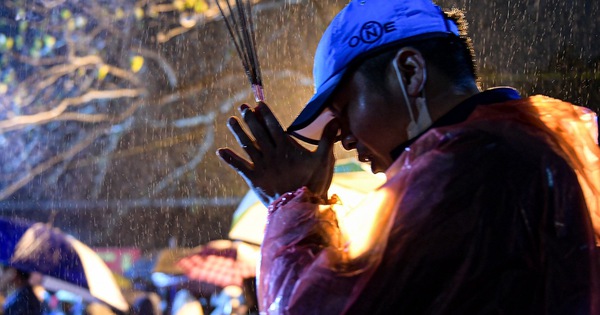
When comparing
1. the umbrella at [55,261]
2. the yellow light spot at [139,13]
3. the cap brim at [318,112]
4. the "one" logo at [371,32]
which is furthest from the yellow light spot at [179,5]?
the "one" logo at [371,32]

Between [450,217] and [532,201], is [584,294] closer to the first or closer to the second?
[532,201]

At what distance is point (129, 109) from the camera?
9.82 metres

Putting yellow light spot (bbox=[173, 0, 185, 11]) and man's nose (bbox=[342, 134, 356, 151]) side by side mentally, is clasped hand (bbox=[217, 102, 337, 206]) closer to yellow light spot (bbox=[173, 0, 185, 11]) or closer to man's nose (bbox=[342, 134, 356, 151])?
man's nose (bbox=[342, 134, 356, 151])

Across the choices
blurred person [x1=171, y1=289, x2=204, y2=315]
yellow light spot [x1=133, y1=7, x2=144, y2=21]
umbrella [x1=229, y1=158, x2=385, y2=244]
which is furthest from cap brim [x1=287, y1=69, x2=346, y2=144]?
yellow light spot [x1=133, y1=7, x2=144, y2=21]

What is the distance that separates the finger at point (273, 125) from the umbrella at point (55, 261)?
3821mm

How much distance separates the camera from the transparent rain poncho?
1234 millimetres

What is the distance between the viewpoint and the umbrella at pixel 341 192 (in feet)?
15.9

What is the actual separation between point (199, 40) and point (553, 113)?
27.7 feet

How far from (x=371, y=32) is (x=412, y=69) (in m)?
0.19

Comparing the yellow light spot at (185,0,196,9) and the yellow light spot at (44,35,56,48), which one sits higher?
the yellow light spot at (185,0,196,9)

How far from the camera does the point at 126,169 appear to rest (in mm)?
10125

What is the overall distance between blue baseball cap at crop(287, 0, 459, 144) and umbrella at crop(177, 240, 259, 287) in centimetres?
592

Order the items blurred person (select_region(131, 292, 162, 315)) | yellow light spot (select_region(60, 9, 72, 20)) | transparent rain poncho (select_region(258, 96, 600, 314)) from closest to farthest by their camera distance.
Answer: transparent rain poncho (select_region(258, 96, 600, 314)) < blurred person (select_region(131, 292, 162, 315)) < yellow light spot (select_region(60, 9, 72, 20))

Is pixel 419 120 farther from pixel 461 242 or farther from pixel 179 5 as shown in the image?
pixel 179 5
